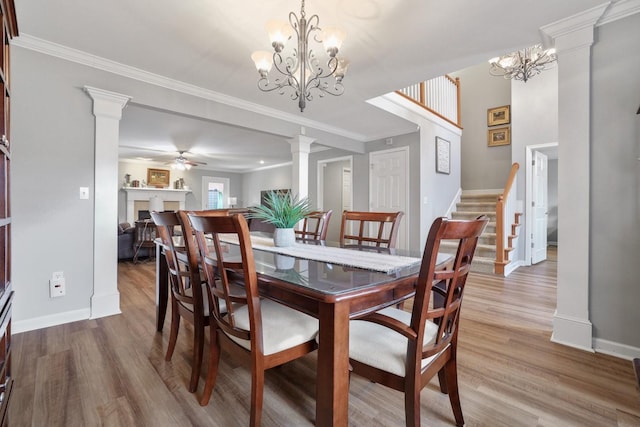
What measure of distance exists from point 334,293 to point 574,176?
6.85 ft

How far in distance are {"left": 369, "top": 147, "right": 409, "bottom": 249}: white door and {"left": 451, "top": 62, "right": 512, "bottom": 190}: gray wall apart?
2.32 metres

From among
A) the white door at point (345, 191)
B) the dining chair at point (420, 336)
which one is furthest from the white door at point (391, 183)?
the dining chair at point (420, 336)

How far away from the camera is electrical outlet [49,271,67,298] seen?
233 cm

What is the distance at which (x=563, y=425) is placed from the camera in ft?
4.15

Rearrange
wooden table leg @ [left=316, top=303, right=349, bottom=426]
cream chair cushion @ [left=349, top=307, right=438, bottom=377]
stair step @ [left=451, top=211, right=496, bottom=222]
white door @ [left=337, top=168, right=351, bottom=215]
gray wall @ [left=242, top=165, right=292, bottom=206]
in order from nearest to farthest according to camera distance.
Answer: wooden table leg @ [left=316, top=303, right=349, bottom=426]
cream chair cushion @ [left=349, top=307, right=438, bottom=377]
stair step @ [left=451, top=211, right=496, bottom=222]
white door @ [left=337, top=168, right=351, bottom=215]
gray wall @ [left=242, top=165, right=292, bottom=206]

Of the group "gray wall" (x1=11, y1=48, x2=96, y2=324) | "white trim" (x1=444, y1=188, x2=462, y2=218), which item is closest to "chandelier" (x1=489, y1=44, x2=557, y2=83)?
"white trim" (x1=444, y1=188, x2=462, y2=218)

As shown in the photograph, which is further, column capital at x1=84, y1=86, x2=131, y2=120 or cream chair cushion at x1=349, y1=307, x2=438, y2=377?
column capital at x1=84, y1=86, x2=131, y2=120

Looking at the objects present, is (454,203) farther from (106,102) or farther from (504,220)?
(106,102)

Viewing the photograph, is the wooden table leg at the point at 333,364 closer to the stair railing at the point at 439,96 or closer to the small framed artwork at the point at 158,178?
the stair railing at the point at 439,96

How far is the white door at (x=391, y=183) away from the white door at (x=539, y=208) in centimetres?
207

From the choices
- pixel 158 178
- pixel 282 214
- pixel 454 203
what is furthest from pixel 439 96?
pixel 158 178

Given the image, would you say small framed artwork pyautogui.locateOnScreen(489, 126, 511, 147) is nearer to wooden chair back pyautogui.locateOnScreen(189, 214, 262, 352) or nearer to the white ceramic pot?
the white ceramic pot

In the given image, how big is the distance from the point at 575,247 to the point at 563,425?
4.02 ft

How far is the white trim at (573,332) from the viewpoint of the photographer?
193 centimetres
